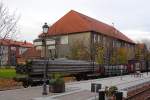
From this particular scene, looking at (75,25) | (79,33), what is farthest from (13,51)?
(79,33)

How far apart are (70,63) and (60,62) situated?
3052 mm

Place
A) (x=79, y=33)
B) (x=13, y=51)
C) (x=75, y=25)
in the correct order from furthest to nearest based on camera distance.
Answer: (x=13, y=51), (x=75, y=25), (x=79, y=33)

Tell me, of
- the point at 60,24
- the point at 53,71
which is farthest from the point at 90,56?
the point at 53,71

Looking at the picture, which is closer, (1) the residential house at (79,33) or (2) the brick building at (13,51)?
(1) the residential house at (79,33)

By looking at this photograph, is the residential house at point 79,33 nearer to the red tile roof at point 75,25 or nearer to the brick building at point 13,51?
the red tile roof at point 75,25

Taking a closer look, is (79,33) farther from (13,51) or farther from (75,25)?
(13,51)

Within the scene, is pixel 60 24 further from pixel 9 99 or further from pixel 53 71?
pixel 9 99

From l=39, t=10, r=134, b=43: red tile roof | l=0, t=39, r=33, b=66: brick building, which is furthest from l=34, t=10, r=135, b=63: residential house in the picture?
l=0, t=39, r=33, b=66: brick building

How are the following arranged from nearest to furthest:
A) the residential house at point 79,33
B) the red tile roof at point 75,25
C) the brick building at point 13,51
Result: the residential house at point 79,33 → the red tile roof at point 75,25 → the brick building at point 13,51

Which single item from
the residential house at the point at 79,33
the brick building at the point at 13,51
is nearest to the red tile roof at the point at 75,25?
the residential house at the point at 79,33

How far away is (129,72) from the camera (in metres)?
57.8

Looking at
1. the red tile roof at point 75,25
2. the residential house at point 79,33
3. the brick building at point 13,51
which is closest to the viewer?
the residential house at point 79,33

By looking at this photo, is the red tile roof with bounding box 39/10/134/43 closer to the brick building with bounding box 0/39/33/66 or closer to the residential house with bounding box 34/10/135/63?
the residential house with bounding box 34/10/135/63

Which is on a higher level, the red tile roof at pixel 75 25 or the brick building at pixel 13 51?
the red tile roof at pixel 75 25
